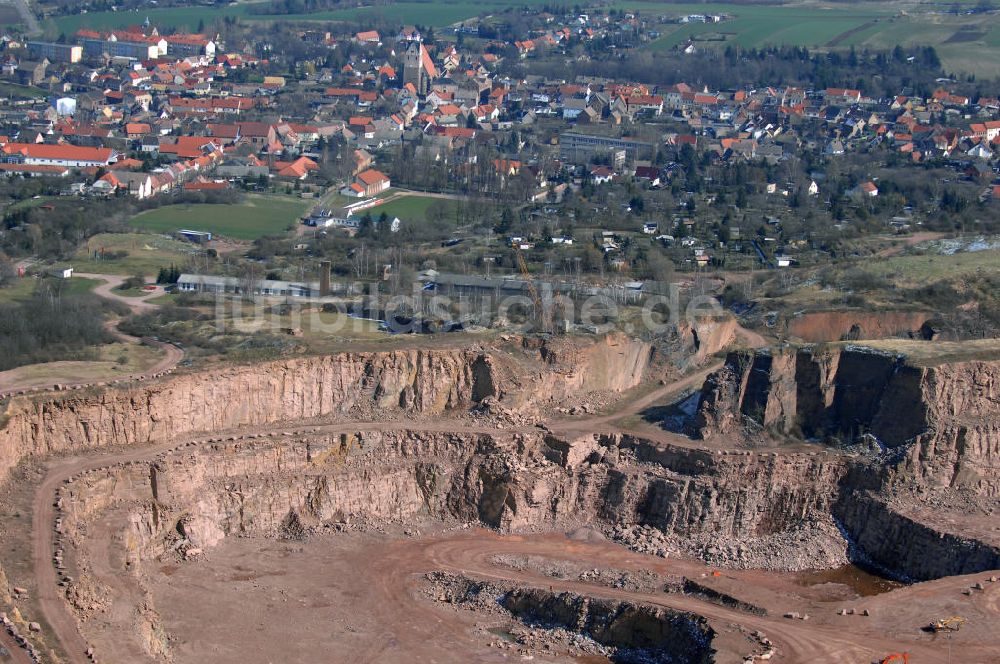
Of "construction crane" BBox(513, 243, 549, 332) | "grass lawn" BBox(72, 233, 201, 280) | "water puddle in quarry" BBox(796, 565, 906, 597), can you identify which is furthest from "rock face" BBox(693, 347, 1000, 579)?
"grass lawn" BBox(72, 233, 201, 280)

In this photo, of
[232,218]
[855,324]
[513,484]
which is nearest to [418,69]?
[232,218]

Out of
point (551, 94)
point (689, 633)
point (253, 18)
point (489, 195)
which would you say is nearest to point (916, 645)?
point (689, 633)

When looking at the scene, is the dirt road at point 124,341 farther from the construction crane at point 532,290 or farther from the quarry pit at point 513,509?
the construction crane at point 532,290

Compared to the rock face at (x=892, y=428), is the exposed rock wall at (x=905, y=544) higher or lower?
lower

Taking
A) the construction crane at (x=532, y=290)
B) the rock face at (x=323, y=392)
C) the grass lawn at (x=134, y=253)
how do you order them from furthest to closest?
1. the grass lawn at (x=134, y=253)
2. the construction crane at (x=532, y=290)
3. the rock face at (x=323, y=392)

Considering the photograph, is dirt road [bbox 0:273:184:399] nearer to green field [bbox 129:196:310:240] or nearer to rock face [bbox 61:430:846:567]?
rock face [bbox 61:430:846:567]

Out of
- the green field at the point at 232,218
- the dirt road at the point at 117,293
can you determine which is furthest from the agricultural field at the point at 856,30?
the dirt road at the point at 117,293

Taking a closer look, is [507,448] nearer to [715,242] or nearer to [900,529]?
[900,529]
